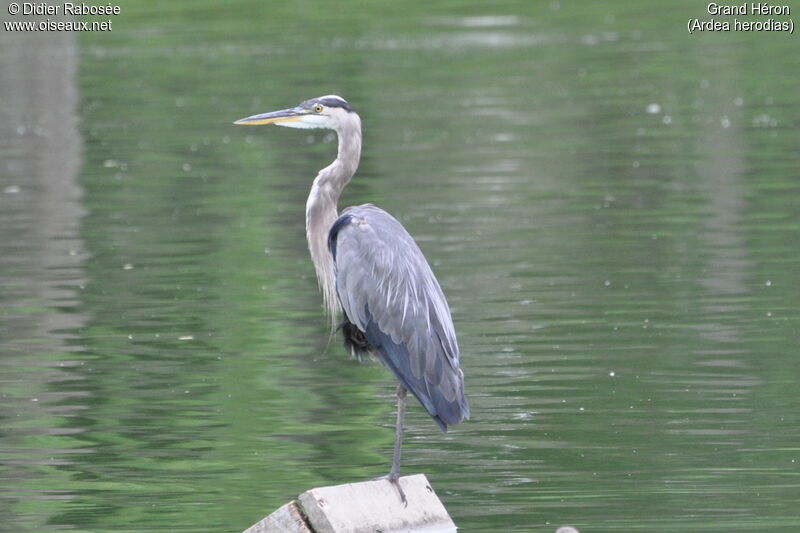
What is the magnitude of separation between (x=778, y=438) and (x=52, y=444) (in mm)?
3664

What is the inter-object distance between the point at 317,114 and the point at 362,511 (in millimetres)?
2422

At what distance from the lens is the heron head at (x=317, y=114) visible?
834cm

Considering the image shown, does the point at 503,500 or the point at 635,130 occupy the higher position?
the point at 635,130

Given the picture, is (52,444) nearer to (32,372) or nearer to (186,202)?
(32,372)

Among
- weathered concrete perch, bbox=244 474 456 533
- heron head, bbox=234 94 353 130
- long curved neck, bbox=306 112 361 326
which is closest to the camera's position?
weathered concrete perch, bbox=244 474 456 533

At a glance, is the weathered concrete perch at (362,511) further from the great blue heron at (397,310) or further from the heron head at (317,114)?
the heron head at (317,114)

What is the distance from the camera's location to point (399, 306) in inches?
293

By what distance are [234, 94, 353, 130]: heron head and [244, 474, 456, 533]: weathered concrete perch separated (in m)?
2.09

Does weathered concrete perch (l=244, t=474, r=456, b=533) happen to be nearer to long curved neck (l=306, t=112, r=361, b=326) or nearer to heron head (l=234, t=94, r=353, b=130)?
long curved neck (l=306, t=112, r=361, b=326)

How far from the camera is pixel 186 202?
56.9ft

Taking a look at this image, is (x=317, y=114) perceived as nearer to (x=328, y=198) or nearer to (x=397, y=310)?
(x=328, y=198)

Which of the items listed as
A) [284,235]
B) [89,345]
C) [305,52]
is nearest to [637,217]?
[284,235]

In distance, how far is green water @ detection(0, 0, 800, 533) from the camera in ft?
27.2

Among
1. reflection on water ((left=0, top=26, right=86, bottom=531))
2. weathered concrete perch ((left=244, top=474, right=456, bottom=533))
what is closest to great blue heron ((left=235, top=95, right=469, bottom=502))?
weathered concrete perch ((left=244, top=474, right=456, bottom=533))
